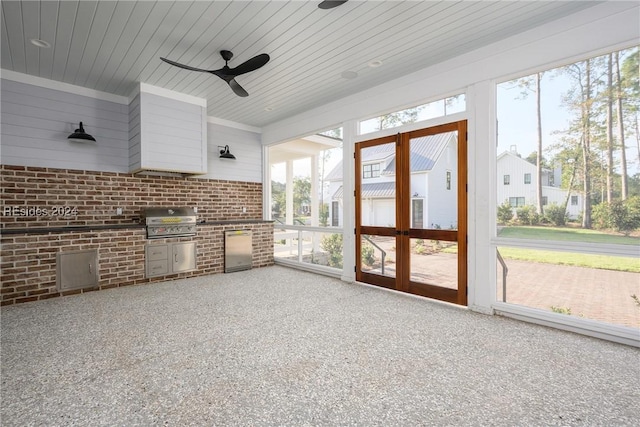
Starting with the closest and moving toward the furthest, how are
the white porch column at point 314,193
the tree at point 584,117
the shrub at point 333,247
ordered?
the tree at point 584,117 < the shrub at point 333,247 < the white porch column at point 314,193

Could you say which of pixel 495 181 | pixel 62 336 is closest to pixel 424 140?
pixel 495 181

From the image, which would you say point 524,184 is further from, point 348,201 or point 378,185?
point 348,201

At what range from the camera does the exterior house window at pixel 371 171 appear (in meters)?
4.47

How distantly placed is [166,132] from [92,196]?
1.53 m

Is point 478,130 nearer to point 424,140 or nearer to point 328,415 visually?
point 424,140

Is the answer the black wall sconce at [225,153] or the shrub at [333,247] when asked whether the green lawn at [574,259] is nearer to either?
the shrub at [333,247]

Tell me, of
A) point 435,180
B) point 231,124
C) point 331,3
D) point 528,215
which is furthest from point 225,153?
point 528,215

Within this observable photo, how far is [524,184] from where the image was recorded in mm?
3213

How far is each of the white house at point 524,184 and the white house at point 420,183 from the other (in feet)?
1.67

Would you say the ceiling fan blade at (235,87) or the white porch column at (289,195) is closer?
the ceiling fan blade at (235,87)

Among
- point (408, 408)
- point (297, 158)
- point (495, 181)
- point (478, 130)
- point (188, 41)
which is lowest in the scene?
point (408, 408)

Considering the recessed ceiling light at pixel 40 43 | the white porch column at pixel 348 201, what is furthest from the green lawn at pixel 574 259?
the recessed ceiling light at pixel 40 43

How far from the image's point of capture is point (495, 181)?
10.9ft

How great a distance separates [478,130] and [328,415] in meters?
3.29
